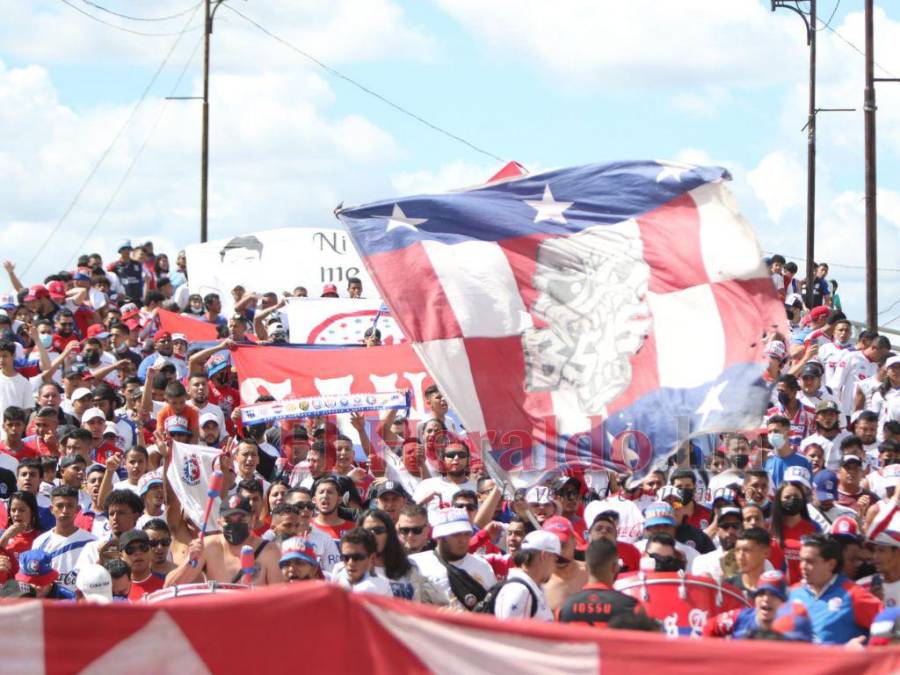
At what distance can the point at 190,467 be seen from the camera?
12.0 m

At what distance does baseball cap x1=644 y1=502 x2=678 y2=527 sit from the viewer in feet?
32.7

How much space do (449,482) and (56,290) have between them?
9.54 m

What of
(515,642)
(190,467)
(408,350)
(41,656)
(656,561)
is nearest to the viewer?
(515,642)

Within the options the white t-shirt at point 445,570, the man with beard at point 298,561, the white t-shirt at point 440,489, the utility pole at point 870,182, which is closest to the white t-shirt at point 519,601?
the white t-shirt at point 445,570

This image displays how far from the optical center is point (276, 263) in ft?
78.8

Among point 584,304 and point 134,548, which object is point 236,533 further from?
point 584,304

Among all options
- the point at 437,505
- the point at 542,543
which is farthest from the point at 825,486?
the point at 542,543

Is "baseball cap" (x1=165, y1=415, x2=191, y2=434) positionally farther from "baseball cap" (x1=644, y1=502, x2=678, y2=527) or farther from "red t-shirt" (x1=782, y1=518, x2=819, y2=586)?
"red t-shirt" (x1=782, y1=518, x2=819, y2=586)

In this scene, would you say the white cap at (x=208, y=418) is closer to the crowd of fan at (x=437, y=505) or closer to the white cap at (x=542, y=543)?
the crowd of fan at (x=437, y=505)

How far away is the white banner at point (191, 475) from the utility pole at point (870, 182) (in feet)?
47.6

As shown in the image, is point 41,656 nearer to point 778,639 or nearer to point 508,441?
point 778,639

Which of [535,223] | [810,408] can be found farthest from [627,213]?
[810,408]

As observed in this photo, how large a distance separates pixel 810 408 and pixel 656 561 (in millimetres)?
6781

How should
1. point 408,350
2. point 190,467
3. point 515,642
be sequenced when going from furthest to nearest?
point 408,350 < point 190,467 < point 515,642
